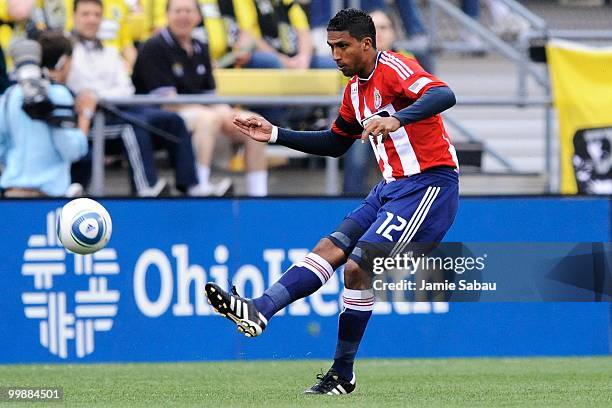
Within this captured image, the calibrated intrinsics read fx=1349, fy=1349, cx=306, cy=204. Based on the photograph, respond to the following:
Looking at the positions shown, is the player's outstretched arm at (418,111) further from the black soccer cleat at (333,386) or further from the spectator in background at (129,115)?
the spectator in background at (129,115)

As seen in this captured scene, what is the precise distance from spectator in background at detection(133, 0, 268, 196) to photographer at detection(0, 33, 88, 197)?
118 centimetres

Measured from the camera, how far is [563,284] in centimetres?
1113

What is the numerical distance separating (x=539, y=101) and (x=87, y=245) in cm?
545

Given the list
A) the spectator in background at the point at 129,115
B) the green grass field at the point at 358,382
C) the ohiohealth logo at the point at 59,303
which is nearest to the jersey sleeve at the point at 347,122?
the green grass field at the point at 358,382

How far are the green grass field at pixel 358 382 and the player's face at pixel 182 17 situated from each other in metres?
3.40

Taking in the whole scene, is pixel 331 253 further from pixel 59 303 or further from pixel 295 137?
pixel 59 303

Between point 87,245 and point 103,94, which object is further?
point 103,94

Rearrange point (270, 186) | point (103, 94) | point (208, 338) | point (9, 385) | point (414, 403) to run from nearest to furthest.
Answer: point (414, 403), point (9, 385), point (208, 338), point (103, 94), point (270, 186)

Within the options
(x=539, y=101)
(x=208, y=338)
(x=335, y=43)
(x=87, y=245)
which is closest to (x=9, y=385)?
(x=87, y=245)

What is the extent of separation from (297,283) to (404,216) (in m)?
0.74

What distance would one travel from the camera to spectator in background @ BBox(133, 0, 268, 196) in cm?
1220

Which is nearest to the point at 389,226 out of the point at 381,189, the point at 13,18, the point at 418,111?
the point at 381,189

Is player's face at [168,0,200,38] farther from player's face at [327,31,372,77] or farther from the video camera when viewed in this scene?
player's face at [327,31,372,77]

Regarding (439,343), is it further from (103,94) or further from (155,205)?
(103,94)
